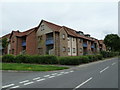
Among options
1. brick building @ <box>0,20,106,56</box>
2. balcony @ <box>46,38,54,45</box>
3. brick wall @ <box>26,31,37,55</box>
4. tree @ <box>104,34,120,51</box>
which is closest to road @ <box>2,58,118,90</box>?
brick building @ <box>0,20,106,56</box>

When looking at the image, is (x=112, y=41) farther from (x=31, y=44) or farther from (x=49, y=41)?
(x=31, y=44)

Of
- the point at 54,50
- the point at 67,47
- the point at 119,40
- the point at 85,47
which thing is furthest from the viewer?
the point at 119,40

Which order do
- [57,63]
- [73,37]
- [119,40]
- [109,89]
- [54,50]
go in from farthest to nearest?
[119,40] → [73,37] → [54,50] → [57,63] → [109,89]

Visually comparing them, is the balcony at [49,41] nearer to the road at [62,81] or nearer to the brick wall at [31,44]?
the brick wall at [31,44]

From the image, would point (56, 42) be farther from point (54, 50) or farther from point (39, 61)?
point (39, 61)

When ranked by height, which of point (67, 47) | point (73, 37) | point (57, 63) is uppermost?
point (73, 37)

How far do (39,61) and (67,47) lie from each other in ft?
43.3

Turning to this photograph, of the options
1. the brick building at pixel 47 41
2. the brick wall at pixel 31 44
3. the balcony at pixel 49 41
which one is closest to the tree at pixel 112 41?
the brick building at pixel 47 41

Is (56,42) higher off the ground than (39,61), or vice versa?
(56,42)

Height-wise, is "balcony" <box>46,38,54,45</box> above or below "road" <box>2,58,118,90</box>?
above

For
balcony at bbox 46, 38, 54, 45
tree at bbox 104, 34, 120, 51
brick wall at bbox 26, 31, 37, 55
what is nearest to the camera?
balcony at bbox 46, 38, 54, 45

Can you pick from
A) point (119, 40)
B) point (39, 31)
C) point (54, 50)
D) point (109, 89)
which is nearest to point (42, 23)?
point (39, 31)

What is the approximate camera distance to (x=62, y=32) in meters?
34.7

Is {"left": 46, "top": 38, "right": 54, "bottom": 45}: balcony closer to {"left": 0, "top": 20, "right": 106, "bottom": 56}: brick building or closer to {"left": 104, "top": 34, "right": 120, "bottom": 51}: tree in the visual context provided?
{"left": 0, "top": 20, "right": 106, "bottom": 56}: brick building
